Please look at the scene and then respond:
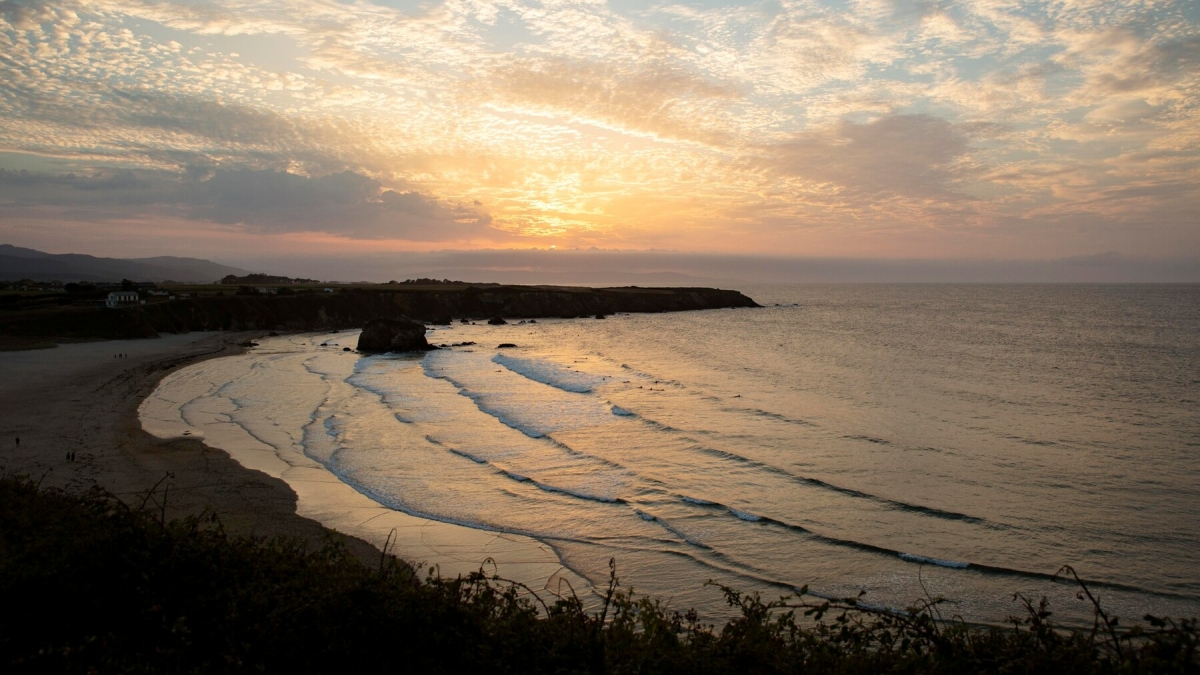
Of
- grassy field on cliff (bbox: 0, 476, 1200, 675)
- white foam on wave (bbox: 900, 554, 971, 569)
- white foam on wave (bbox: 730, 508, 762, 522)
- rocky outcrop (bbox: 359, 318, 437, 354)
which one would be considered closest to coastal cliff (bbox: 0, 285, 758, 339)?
rocky outcrop (bbox: 359, 318, 437, 354)

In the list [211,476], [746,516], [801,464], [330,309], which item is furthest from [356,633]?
[330,309]

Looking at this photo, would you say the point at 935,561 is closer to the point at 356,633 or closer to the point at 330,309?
the point at 356,633

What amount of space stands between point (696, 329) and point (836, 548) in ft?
228

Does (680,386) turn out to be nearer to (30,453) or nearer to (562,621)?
(30,453)

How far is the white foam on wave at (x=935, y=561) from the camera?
12562mm

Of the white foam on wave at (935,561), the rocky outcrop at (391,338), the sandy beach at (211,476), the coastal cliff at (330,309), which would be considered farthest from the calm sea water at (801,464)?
the coastal cliff at (330,309)

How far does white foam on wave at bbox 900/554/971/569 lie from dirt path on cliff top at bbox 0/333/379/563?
10.3m

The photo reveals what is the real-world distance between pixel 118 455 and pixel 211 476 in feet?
13.4

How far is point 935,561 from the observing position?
12711 mm

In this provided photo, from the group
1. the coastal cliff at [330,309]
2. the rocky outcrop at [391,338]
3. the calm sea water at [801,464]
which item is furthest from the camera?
the rocky outcrop at [391,338]

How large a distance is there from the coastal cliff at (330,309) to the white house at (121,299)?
10.1ft

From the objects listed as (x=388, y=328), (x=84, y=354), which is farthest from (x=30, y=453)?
(x=388, y=328)

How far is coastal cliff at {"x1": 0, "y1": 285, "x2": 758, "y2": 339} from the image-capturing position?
55.9m

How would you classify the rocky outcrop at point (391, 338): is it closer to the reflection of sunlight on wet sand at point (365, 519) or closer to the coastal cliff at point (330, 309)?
the coastal cliff at point (330, 309)
